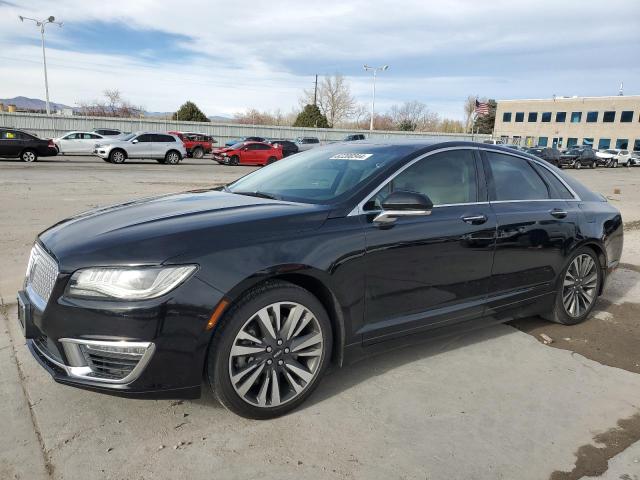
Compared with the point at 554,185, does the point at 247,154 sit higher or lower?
lower

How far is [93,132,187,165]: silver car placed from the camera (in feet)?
84.3

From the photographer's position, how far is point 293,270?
2.90 m

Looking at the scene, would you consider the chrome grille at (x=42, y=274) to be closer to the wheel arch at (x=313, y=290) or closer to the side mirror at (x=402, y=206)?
the wheel arch at (x=313, y=290)

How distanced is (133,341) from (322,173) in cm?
189

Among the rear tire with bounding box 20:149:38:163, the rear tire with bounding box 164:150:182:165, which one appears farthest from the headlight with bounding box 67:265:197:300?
the rear tire with bounding box 164:150:182:165

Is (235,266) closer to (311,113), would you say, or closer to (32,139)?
(32,139)

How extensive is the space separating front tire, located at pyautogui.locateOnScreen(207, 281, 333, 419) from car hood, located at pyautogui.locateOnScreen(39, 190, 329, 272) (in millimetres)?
344

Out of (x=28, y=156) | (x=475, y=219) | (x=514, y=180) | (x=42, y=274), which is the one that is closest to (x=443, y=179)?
(x=475, y=219)

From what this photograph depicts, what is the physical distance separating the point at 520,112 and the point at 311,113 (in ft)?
113

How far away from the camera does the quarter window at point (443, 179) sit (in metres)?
3.58

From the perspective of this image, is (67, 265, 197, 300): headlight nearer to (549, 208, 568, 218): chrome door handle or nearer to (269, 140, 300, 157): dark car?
(549, 208, 568, 218): chrome door handle

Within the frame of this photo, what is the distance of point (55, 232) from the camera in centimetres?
317

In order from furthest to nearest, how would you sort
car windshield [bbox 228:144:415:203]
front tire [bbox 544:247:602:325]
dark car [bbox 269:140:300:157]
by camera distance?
dark car [bbox 269:140:300:157], front tire [bbox 544:247:602:325], car windshield [bbox 228:144:415:203]

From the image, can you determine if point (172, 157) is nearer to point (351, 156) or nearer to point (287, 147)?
point (287, 147)
